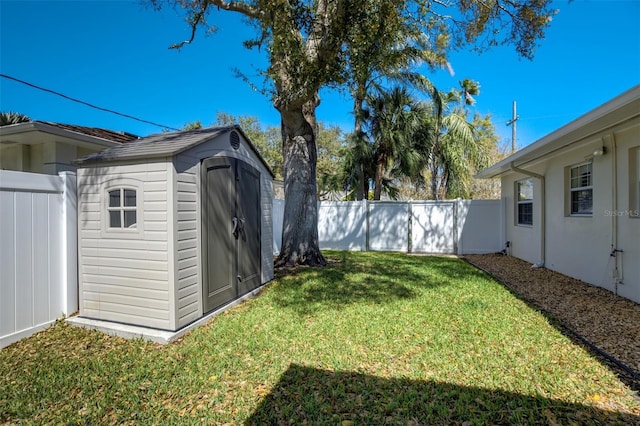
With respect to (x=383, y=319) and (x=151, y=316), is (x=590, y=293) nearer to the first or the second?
(x=383, y=319)

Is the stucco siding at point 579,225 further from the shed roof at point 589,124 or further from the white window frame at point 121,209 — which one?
the white window frame at point 121,209

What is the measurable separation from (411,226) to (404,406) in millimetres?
8600

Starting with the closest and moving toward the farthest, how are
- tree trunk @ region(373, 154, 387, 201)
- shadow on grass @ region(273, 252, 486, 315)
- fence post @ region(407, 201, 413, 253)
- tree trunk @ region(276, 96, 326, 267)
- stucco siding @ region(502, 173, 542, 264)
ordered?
shadow on grass @ region(273, 252, 486, 315) < tree trunk @ region(276, 96, 326, 267) < stucco siding @ region(502, 173, 542, 264) < fence post @ region(407, 201, 413, 253) < tree trunk @ region(373, 154, 387, 201)

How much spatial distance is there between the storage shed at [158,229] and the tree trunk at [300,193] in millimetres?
2833

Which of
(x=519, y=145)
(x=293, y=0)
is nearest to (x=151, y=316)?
(x=293, y=0)

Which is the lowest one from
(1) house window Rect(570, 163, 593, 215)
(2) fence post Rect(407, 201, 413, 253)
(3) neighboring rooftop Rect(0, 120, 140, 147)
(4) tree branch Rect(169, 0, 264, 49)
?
(2) fence post Rect(407, 201, 413, 253)

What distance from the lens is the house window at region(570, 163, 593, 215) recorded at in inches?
222

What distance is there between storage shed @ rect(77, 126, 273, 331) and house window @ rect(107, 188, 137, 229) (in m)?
0.01

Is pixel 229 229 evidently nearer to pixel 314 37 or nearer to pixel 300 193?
pixel 300 193

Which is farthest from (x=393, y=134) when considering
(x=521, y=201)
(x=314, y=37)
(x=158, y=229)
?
(x=158, y=229)

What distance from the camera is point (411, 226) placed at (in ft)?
34.3

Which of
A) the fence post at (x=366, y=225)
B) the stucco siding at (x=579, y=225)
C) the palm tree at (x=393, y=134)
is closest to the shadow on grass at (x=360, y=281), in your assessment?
the stucco siding at (x=579, y=225)

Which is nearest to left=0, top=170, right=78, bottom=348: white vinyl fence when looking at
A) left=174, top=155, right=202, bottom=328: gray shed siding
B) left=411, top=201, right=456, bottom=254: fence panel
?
left=174, top=155, right=202, bottom=328: gray shed siding

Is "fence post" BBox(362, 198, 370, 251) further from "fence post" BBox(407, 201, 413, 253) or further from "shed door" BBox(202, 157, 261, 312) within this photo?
"shed door" BBox(202, 157, 261, 312)
